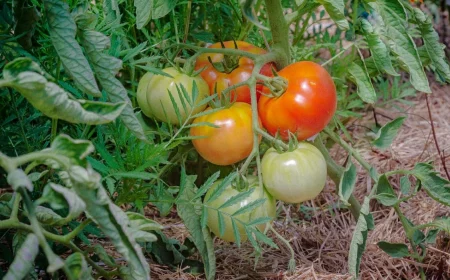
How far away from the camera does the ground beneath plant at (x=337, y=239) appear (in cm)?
114

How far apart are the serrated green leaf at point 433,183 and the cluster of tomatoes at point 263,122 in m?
0.17

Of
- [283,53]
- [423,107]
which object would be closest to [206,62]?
[283,53]

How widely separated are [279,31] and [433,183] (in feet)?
1.20

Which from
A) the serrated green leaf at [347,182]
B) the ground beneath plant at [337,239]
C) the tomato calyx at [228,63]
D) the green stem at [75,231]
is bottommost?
the ground beneath plant at [337,239]

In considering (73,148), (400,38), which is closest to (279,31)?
(400,38)

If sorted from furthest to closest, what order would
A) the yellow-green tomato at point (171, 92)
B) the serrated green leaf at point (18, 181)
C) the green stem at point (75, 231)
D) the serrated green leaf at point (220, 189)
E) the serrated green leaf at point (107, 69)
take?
the yellow-green tomato at point (171, 92), the serrated green leaf at point (220, 189), the serrated green leaf at point (107, 69), the green stem at point (75, 231), the serrated green leaf at point (18, 181)

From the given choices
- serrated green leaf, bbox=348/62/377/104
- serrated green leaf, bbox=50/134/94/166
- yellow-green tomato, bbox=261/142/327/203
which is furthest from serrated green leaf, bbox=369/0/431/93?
serrated green leaf, bbox=50/134/94/166

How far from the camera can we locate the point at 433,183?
1.05 metres

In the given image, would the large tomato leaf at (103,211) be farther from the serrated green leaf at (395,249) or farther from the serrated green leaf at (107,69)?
the serrated green leaf at (395,249)

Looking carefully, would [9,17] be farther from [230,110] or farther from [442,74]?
[442,74]

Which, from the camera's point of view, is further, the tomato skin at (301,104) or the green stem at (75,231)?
the tomato skin at (301,104)

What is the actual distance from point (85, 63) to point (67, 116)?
0.14 metres

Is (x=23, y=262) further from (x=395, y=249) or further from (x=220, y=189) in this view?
(x=395, y=249)

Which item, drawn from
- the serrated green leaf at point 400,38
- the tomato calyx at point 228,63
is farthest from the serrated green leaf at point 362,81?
the tomato calyx at point 228,63
